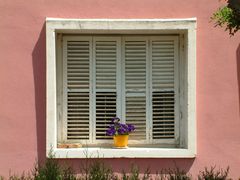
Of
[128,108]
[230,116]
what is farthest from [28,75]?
[230,116]

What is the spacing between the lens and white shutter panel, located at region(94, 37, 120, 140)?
343 inches

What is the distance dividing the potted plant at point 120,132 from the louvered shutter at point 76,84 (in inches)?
15.1

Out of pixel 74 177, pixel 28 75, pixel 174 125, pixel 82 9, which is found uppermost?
pixel 82 9

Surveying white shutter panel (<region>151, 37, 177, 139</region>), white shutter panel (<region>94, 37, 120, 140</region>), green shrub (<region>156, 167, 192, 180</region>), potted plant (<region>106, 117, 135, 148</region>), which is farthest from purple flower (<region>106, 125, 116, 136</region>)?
green shrub (<region>156, 167, 192, 180</region>)

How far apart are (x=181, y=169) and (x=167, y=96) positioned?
1064mm

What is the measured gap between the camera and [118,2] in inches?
332

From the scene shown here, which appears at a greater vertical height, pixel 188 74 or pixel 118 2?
pixel 118 2

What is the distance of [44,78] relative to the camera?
8398 millimetres

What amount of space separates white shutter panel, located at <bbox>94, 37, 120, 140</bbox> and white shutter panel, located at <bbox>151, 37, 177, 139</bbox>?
1.83 feet

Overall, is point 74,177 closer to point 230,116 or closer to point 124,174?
point 124,174

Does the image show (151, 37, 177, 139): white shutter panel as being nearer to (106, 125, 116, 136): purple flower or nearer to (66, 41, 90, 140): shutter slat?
(106, 125, 116, 136): purple flower

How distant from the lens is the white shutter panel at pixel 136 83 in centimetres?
873

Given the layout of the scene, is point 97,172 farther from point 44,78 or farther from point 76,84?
point 44,78

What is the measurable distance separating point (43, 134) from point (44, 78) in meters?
0.77
